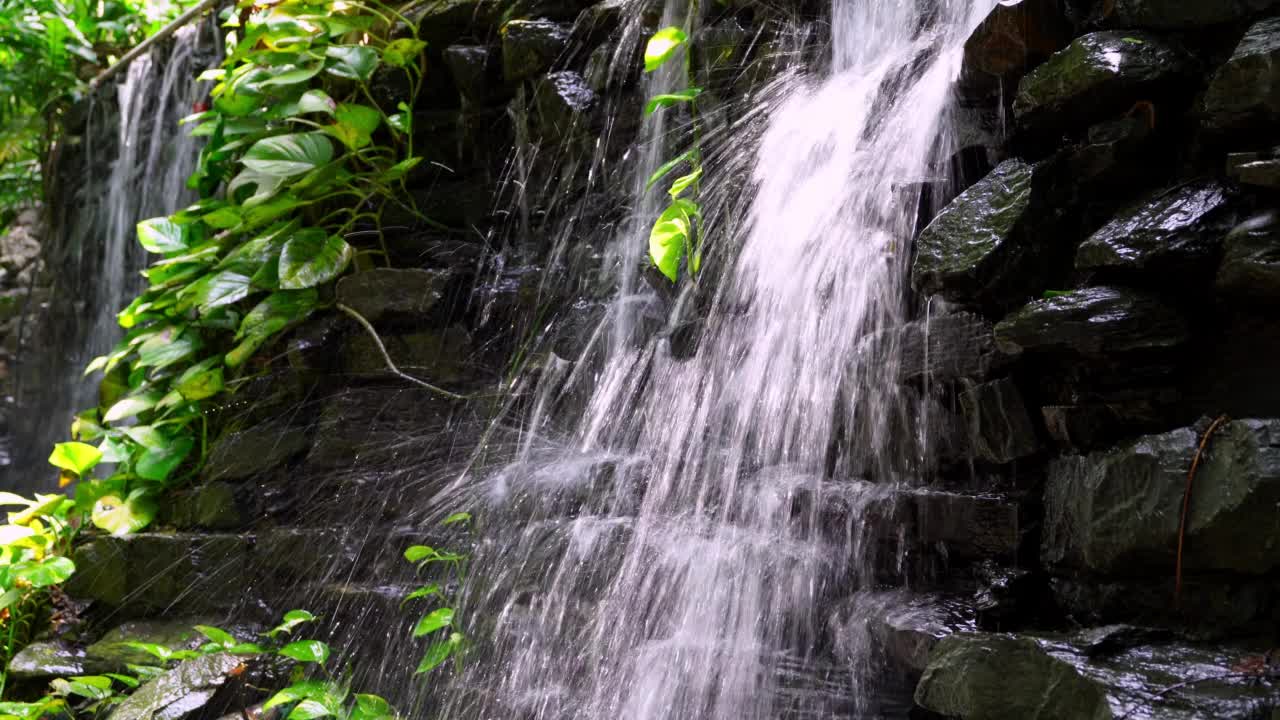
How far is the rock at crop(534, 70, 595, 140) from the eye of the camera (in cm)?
351

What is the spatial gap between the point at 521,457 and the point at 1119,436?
1747 millimetres

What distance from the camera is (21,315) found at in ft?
22.0

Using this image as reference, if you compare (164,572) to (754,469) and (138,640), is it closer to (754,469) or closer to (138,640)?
(138,640)

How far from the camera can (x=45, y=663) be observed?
3.19 meters

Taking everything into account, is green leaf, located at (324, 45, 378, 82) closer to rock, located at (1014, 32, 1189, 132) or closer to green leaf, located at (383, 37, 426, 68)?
green leaf, located at (383, 37, 426, 68)

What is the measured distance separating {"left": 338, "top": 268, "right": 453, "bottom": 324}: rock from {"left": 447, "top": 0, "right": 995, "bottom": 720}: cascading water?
81cm

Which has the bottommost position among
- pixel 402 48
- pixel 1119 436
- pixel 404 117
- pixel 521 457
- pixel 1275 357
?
pixel 521 457

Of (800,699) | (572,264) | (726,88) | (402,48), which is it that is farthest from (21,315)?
(800,699)

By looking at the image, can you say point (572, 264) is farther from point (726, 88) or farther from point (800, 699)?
point (800, 699)

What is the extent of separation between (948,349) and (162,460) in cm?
283

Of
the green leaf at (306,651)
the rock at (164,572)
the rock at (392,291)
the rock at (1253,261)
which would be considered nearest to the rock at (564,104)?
the rock at (392,291)

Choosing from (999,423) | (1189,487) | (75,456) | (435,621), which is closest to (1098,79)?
(999,423)

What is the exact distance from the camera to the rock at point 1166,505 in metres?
1.49

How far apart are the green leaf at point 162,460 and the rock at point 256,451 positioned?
201 millimetres
